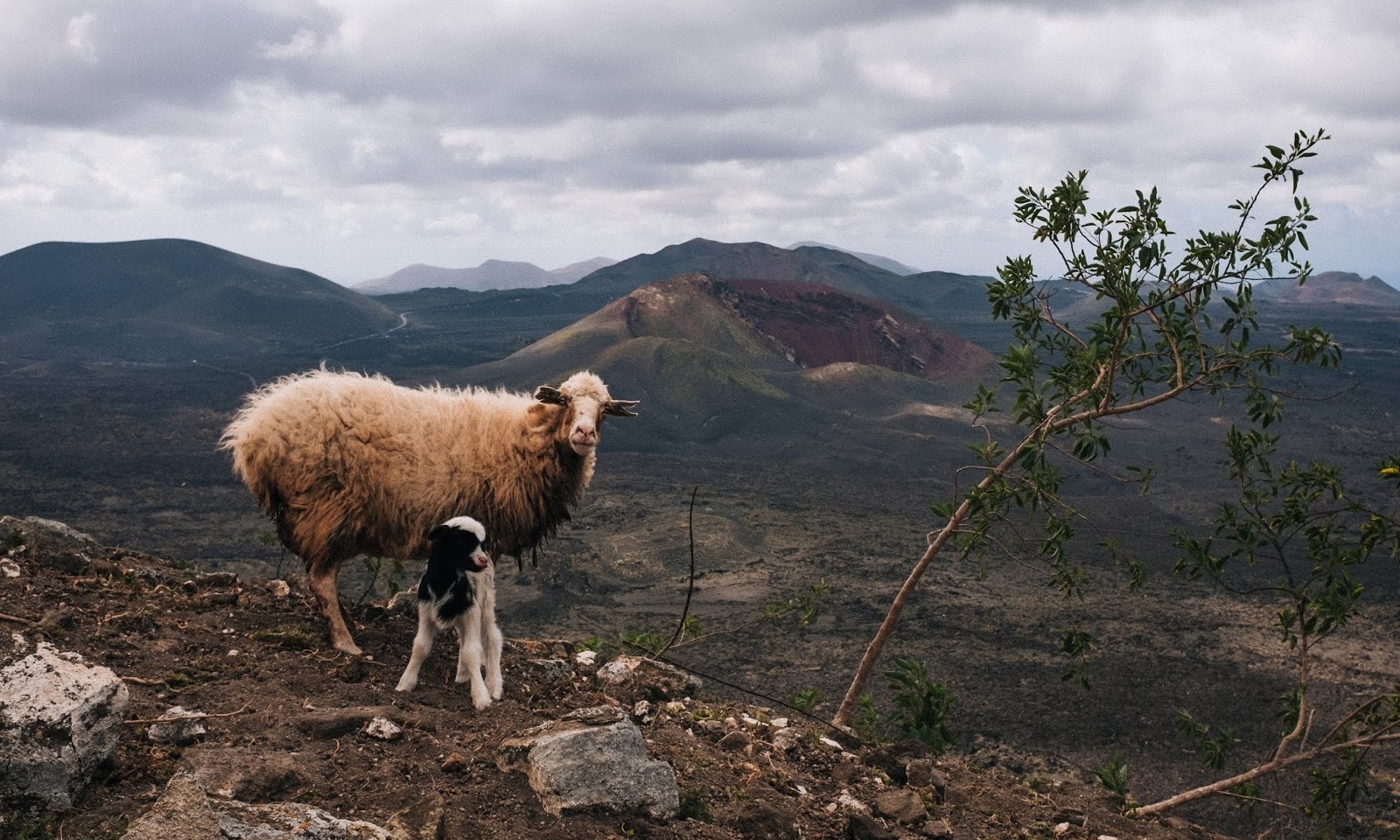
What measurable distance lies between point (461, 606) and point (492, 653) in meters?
0.31

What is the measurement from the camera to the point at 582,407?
6.77 m

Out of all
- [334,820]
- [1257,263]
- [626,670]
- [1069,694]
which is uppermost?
[1257,263]

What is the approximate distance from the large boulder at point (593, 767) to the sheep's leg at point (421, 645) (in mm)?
1061

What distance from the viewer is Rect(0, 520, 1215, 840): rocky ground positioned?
12.7 feet

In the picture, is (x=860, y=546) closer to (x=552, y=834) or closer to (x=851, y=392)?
(x=552, y=834)

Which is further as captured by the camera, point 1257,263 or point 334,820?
point 1257,263

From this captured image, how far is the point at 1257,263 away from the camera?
20.6ft

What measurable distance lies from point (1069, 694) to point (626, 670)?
957cm

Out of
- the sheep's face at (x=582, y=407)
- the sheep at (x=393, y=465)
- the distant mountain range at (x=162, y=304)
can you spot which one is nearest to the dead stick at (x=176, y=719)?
the sheep at (x=393, y=465)

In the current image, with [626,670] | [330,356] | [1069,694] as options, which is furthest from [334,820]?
[330,356]

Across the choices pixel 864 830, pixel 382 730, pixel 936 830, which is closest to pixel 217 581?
pixel 382 730

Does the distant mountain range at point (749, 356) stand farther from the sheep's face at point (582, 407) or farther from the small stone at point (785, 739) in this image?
the small stone at point (785, 739)

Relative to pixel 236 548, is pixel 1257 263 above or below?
above

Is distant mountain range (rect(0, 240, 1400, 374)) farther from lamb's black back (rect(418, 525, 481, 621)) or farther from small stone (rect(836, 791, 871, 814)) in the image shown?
small stone (rect(836, 791, 871, 814))
